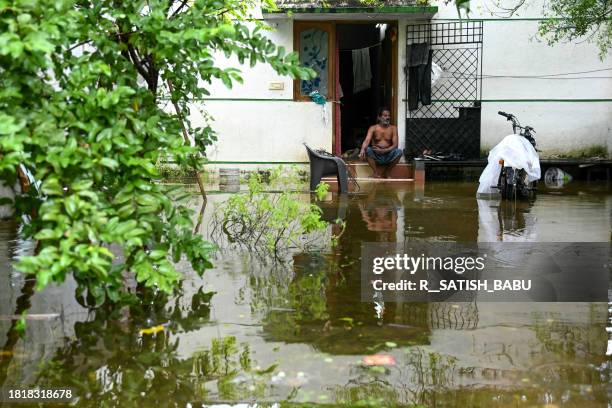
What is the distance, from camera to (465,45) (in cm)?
1475

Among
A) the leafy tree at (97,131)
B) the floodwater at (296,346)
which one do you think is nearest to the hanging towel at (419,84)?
the floodwater at (296,346)

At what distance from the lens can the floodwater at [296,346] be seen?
12.3ft

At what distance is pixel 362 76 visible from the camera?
57.2 ft

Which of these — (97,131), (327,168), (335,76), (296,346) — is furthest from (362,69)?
(97,131)

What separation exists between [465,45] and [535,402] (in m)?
12.0

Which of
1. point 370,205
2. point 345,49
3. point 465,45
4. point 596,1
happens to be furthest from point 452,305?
point 345,49

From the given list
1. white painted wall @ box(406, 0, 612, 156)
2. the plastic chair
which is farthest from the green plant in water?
white painted wall @ box(406, 0, 612, 156)

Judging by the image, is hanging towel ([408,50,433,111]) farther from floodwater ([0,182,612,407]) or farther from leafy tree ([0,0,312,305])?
leafy tree ([0,0,312,305])

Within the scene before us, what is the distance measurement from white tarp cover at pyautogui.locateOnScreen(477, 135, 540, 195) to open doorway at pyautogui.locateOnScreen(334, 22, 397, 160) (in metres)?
3.88

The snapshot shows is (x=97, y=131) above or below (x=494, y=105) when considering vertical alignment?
below

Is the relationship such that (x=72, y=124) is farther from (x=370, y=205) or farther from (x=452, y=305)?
(x=370, y=205)

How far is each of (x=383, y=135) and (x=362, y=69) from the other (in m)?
3.33

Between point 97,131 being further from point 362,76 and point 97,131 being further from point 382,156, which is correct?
point 362,76

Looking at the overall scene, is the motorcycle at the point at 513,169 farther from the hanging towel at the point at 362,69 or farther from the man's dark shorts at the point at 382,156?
the hanging towel at the point at 362,69
